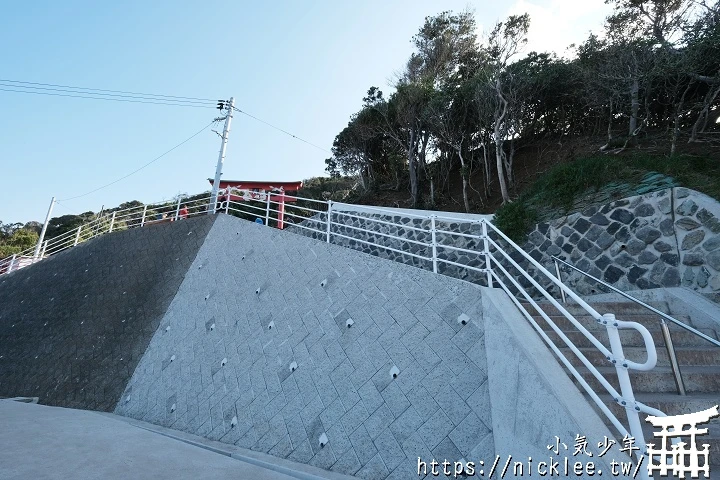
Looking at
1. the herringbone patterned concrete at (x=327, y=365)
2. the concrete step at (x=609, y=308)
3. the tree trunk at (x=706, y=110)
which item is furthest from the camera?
the tree trunk at (x=706, y=110)

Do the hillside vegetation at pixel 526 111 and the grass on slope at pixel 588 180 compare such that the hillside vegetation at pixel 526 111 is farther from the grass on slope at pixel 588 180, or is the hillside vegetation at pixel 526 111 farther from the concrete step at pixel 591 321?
the concrete step at pixel 591 321

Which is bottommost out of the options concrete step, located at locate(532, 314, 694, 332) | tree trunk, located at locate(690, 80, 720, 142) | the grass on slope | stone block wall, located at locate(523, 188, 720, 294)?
concrete step, located at locate(532, 314, 694, 332)

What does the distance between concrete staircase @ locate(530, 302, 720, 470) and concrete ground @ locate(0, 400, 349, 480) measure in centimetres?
249

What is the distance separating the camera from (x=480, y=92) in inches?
503

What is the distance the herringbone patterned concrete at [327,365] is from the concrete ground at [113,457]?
0.36m

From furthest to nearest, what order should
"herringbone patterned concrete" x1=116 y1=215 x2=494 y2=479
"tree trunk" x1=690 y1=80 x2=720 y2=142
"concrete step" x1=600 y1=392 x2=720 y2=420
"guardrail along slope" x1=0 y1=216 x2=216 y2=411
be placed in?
1. "tree trunk" x1=690 y1=80 x2=720 y2=142
2. "guardrail along slope" x1=0 y1=216 x2=216 y2=411
3. "herringbone patterned concrete" x1=116 y1=215 x2=494 y2=479
4. "concrete step" x1=600 y1=392 x2=720 y2=420

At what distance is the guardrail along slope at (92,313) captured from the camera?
7.45 meters

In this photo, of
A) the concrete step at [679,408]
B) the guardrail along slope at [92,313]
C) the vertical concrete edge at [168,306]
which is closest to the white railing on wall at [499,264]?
the concrete step at [679,408]

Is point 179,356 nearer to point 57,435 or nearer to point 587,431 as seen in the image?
point 57,435

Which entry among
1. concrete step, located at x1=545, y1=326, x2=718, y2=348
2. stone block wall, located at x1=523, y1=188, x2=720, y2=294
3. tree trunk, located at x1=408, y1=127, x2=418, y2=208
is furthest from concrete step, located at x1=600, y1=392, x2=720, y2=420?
tree trunk, located at x1=408, y1=127, x2=418, y2=208

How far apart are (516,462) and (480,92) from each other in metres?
12.2

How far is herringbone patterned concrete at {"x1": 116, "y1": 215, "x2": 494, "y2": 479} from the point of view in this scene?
353 cm

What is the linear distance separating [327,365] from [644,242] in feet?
17.7

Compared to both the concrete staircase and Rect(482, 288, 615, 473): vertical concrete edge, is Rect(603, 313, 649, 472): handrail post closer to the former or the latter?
Rect(482, 288, 615, 473): vertical concrete edge
